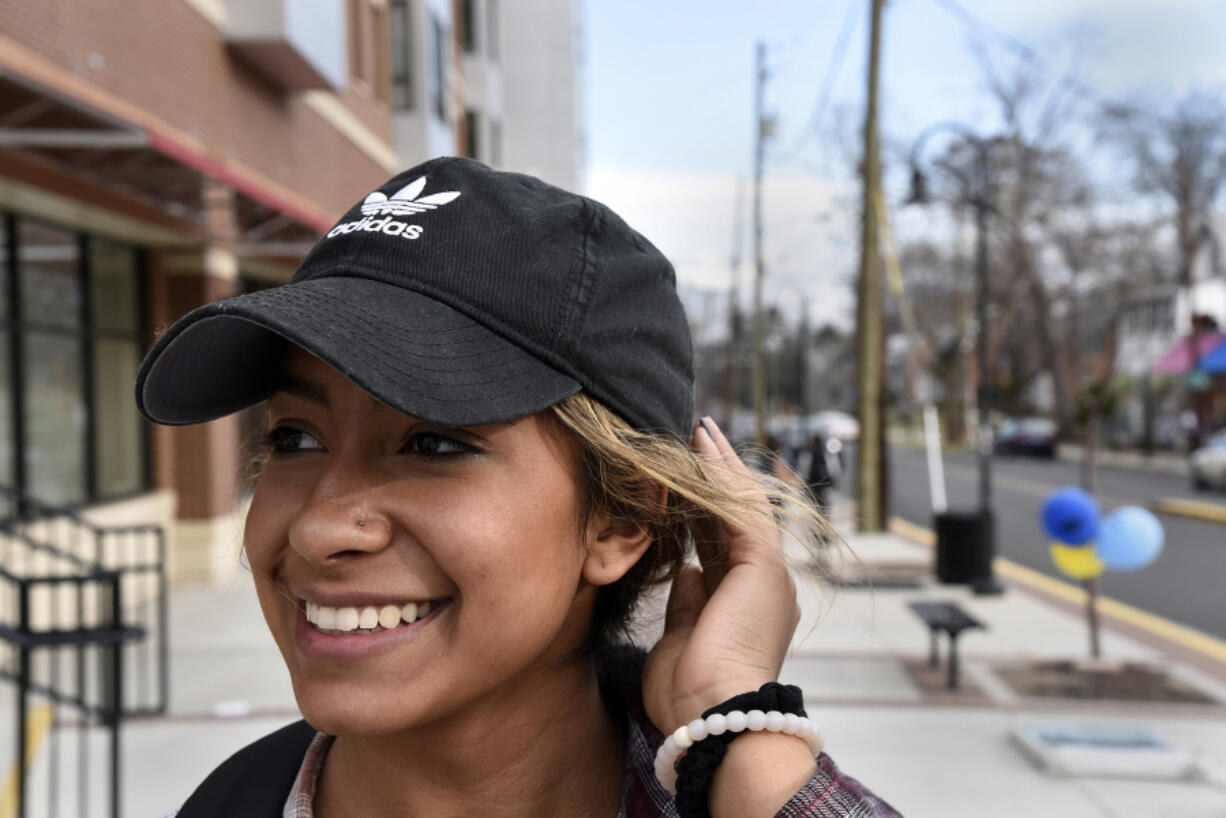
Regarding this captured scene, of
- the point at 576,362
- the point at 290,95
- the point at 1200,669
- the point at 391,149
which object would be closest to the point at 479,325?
the point at 576,362

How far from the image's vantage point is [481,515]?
4.00 feet

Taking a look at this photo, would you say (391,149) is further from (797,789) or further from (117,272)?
(797,789)

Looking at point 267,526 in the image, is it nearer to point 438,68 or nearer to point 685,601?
point 685,601

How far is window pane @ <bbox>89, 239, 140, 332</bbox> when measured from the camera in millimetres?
9758

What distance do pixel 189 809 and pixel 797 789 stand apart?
0.74 metres

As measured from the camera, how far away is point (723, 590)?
4.79 feet

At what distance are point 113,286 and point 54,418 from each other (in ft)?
5.14

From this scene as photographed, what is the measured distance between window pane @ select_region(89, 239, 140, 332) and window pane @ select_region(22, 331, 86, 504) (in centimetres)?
54

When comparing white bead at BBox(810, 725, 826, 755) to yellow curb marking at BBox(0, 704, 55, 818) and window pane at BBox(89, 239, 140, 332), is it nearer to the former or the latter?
yellow curb marking at BBox(0, 704, 55, 818)

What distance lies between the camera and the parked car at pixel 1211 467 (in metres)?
23.8

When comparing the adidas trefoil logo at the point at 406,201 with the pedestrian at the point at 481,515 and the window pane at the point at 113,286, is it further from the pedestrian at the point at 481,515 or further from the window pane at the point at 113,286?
the window pane at the point at 113,286

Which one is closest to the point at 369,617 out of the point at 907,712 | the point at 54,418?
the point at 907,712

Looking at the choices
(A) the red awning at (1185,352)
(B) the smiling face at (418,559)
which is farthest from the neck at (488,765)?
(A) the red awning at (1185,352)

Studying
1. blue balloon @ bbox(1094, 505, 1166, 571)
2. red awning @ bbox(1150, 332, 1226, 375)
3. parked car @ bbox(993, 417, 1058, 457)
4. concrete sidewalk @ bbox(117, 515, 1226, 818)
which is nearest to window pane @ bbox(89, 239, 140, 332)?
concrete sidewalk @ bbox(117, 515, 1226, 818)
